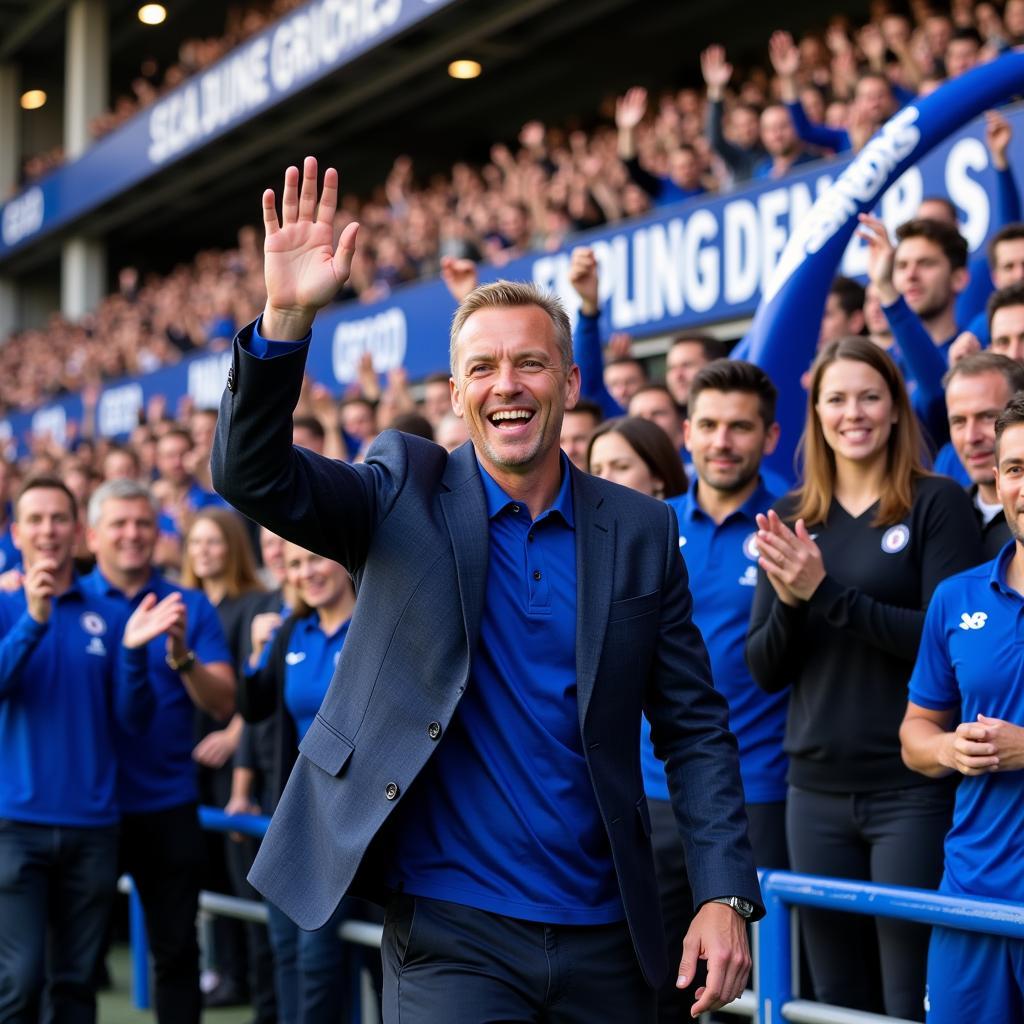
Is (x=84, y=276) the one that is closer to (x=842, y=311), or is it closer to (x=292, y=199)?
(x=842, y=311)

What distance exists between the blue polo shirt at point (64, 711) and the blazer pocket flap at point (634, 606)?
99.8 inches

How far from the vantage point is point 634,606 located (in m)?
2.69

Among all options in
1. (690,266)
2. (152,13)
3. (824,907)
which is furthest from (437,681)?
(152,13)

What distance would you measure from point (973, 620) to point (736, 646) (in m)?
1.01

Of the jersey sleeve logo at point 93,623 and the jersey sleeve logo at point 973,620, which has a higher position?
the jersey sleeve logo at point 93,623

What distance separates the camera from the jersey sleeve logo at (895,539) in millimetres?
3865

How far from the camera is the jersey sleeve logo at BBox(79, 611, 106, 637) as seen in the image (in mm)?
4980

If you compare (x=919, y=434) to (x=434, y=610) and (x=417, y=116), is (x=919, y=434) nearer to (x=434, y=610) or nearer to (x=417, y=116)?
(x=434, y=610)

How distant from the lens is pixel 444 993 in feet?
8.23

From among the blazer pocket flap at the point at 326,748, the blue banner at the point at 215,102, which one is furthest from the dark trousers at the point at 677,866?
the blue banner at the point at 215,102

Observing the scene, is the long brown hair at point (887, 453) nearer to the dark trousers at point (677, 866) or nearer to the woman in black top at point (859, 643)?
the woman in black top at point (859, 643)

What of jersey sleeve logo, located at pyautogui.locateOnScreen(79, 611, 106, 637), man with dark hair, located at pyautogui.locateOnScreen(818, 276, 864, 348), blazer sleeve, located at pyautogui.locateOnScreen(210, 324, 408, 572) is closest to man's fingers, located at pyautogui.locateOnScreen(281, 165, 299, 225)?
blazer sleeve, located at pyautogui.locateOnScreen(210, 324, 408, 572)

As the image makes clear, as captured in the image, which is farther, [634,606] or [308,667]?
[308,667]

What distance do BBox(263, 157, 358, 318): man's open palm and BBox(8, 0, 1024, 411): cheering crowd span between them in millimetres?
5385
